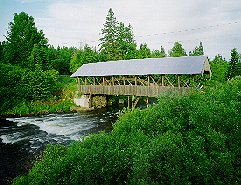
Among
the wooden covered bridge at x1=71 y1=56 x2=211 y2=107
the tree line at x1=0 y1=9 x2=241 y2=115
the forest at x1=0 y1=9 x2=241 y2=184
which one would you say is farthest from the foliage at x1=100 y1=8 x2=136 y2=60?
the forest at x1=0 y1=9 x2=241 y2=184

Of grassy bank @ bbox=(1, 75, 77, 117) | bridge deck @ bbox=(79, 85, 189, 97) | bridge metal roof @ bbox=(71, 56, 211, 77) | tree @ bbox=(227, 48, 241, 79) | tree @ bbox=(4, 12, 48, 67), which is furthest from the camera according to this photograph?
tree @ bbox=(4, 12, 48, 67)

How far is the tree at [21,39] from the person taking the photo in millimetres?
44812

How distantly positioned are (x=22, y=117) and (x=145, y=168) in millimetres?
24274

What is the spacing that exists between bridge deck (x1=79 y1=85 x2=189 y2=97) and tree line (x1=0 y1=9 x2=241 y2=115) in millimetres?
6388

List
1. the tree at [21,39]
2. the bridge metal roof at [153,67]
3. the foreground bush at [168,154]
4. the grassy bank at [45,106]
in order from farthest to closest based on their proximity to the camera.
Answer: the tree at [21,39] → the grassy bank at [45,106] → the bridge metal roof at [153,67] → the foreground bush at [168,154]

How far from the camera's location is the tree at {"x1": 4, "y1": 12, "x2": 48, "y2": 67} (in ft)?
147

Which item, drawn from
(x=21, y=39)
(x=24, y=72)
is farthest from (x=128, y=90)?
(x=21, y=39)

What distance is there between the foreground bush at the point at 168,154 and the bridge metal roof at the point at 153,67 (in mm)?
12996

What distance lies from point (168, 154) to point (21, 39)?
45497 millimetres

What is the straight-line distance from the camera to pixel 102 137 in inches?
381

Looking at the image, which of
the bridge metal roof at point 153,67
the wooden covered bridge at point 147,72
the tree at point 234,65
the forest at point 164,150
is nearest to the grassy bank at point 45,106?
the wooden covered bridge at point 147,72

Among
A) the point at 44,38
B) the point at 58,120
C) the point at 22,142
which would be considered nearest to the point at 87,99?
the point at 58,120

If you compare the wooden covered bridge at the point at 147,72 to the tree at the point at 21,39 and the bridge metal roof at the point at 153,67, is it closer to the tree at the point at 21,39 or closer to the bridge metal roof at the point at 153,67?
the bridge metal roof at the point at 153,67

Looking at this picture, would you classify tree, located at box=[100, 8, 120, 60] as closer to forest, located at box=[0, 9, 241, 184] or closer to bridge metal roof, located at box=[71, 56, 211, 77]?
bridge metal roof, located at box=[71, 56, 211, 77]
